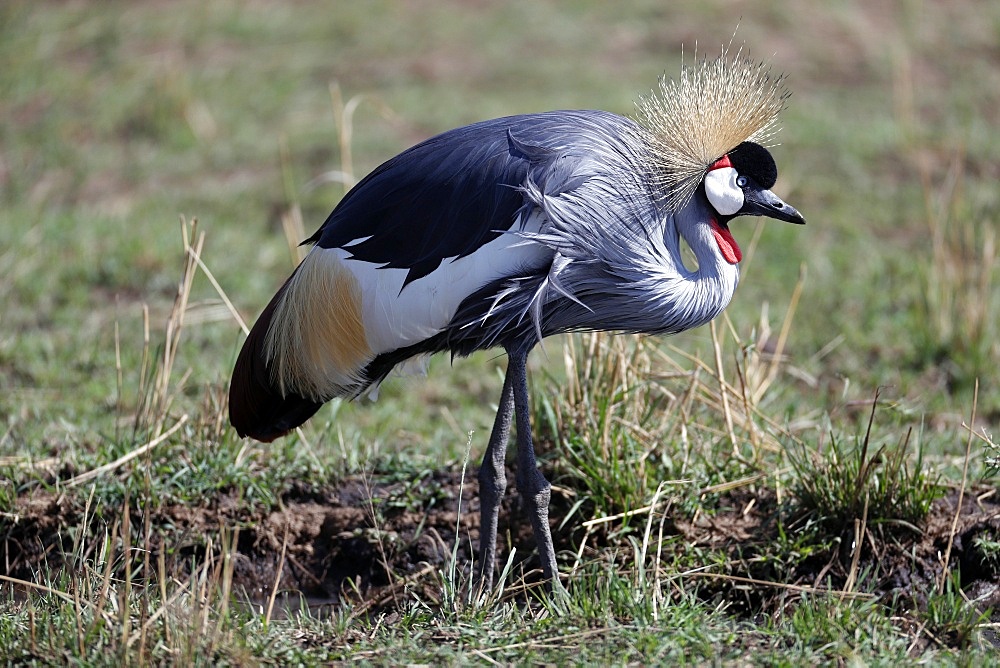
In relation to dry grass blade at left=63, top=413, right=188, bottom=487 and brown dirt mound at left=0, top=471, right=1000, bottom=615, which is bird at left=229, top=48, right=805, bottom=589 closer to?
brown dirt mound at left=0, top=471, right=1000, bottom=615

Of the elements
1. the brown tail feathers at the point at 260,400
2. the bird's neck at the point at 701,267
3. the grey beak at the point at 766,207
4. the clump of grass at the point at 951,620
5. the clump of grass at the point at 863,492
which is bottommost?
the clump of grass at the point at 951,620

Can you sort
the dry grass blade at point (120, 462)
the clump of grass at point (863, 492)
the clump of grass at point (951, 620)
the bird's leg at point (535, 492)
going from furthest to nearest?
the dry grass blade at point (120, 462) < the clump of grass at point (863, 492) < the bird's leg at point (535, 492) < the clump of grass at point (951, 620)

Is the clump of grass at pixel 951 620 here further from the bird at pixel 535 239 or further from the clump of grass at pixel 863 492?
the bird at pixel 535 239

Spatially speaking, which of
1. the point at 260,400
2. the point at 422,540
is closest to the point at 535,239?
the point at 260,400

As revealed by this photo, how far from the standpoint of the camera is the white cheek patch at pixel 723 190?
2.54 meters

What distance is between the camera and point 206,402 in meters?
3.16

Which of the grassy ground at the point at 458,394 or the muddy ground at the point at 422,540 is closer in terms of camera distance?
the grassy ground at the point at 458,394

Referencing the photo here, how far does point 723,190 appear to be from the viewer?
8.34ft

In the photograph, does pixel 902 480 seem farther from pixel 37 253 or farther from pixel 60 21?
pixel 60 21

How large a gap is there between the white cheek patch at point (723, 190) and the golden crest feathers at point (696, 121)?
0.10 ft

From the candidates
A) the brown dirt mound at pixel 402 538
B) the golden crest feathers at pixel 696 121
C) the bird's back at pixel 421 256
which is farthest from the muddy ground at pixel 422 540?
the golden crest feathers at pixel 696 121

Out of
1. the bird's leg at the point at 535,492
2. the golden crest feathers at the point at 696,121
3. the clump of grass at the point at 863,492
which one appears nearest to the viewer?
the golden crest feathers at the point at 696,121

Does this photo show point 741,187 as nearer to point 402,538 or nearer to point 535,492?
point 535,492

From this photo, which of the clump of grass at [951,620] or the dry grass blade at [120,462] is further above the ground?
the dry grass blade at [120,462]
